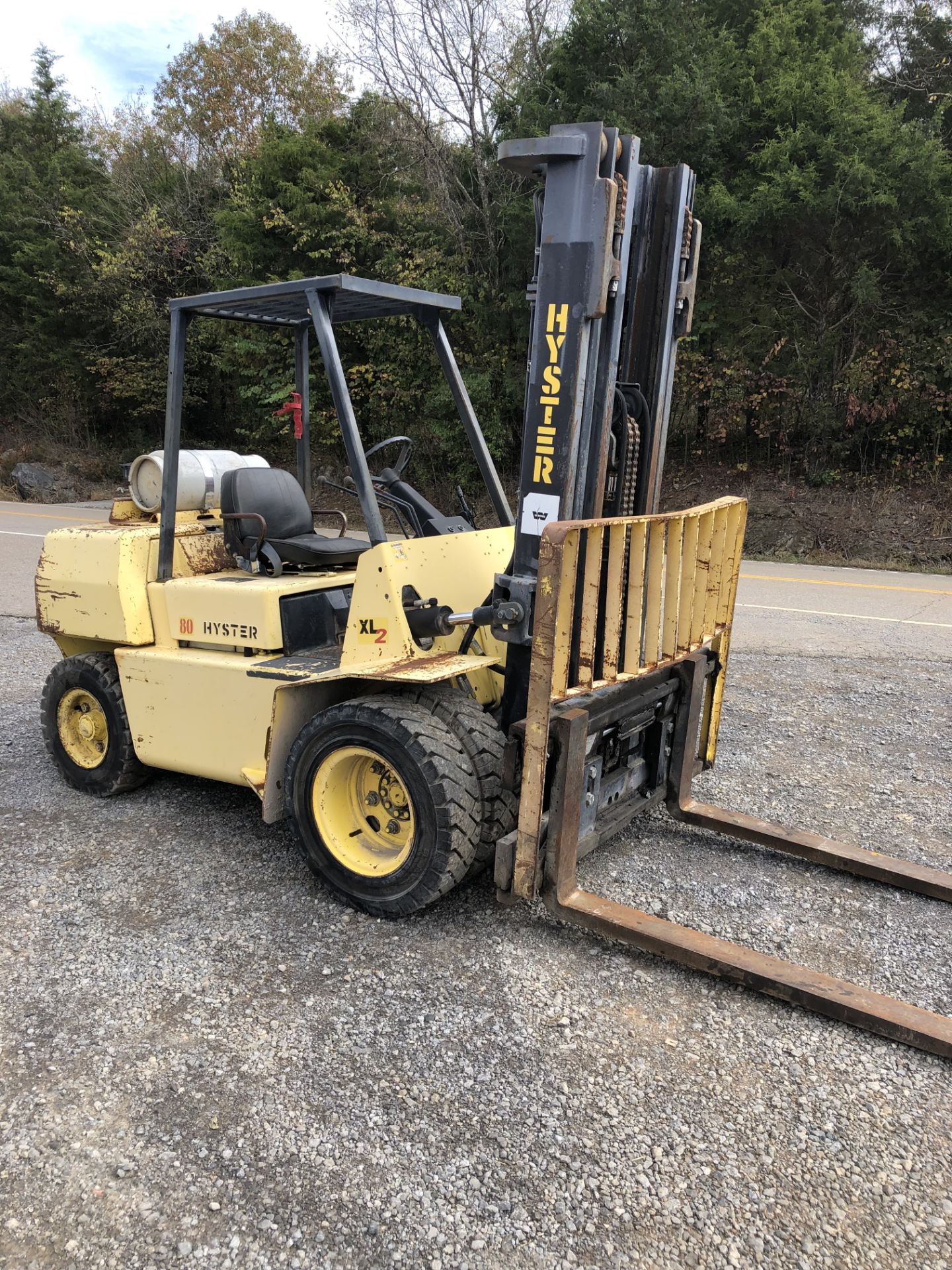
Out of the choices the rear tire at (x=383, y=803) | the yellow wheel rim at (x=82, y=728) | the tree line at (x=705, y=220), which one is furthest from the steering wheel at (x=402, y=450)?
the tree line at (x=705, y=220)

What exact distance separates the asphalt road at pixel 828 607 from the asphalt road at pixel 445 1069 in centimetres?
384

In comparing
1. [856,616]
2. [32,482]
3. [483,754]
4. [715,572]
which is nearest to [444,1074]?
[483,754]

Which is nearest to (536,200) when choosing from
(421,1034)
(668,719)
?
(668,719)

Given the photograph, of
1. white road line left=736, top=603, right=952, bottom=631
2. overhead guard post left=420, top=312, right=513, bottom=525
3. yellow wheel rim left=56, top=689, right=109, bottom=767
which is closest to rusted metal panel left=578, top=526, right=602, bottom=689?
overhead guard post left=420, top=312, right=513, bottom=525

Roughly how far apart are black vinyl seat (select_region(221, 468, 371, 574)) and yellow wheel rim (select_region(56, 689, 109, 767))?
124 cm

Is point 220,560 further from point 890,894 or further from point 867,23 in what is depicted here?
point 867,23

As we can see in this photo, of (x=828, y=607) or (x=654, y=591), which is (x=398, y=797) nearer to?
(x=654, y=591)

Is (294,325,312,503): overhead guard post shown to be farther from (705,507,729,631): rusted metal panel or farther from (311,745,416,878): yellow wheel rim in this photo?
(705,507,729,631): rusted metal panel

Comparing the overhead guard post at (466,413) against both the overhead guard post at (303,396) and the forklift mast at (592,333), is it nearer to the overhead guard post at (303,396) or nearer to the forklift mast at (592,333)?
the overhead guard post at (303,396)

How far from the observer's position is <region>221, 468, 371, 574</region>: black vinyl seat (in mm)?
4262

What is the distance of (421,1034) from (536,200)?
3.12 metres

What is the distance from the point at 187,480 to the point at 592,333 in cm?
224

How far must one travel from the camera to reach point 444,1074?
9.05 ft

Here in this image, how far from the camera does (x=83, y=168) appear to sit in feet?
91.2
